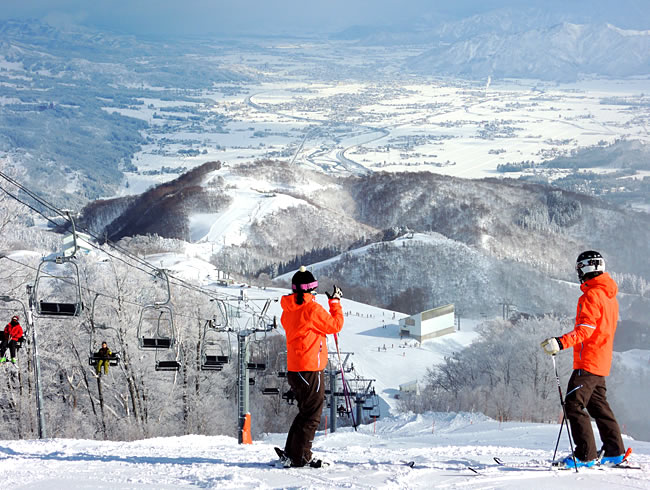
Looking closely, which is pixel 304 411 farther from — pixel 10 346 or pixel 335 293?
pixel 10 346

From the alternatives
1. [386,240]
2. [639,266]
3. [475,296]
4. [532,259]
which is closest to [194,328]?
[475,296]

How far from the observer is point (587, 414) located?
7535 millimetres

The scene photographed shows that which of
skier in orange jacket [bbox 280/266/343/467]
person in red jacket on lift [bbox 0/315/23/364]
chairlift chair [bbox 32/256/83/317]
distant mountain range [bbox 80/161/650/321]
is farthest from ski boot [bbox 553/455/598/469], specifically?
distant mountain range [bbox 80/161/650/321]

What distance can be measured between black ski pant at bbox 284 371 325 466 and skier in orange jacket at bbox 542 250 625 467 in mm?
2174

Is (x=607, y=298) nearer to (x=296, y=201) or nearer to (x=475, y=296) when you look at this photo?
(x=475, y=296)

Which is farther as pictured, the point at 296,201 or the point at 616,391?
the point at 296,201

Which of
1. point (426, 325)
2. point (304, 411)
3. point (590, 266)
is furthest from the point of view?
point (426, 325)

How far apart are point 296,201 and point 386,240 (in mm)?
21242

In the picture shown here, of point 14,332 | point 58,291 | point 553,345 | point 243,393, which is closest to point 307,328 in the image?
point 553,345

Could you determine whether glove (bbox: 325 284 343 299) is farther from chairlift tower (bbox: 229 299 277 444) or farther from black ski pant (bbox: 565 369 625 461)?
chairlift tower (bbox: 229 299 277 444)

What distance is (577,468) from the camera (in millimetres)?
7500

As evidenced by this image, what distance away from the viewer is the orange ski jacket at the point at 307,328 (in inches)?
291

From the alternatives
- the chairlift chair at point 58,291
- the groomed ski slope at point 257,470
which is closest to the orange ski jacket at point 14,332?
the chairlift chair at point 58,291

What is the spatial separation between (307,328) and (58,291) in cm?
2692
